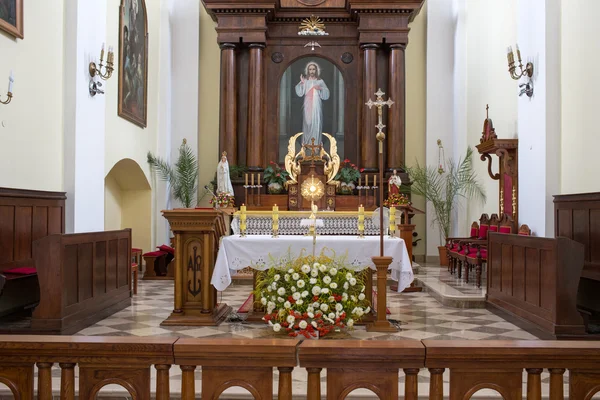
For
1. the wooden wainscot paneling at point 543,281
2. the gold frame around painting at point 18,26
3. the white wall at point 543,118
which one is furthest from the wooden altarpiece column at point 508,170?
the gold frame around painting at point 18,26

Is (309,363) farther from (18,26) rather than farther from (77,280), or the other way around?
(18,26)

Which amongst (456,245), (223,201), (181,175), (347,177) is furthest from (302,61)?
(456,245)

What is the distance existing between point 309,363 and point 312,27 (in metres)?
11.3

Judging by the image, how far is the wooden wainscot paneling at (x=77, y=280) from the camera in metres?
5.71

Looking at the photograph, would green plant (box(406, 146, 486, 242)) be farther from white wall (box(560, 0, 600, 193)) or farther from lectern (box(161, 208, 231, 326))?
lectern (box(161, 208, 231, 326))

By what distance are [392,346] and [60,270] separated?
4500 millimetres

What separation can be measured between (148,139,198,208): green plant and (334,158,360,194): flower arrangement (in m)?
3.11

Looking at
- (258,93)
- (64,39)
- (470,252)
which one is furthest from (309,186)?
(64,39)

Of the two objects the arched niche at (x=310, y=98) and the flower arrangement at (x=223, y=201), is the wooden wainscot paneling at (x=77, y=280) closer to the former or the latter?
the flower arrangement at (x=223, y=201)

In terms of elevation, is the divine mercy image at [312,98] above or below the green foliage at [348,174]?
above

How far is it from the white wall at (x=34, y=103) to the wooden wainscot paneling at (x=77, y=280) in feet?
3.78

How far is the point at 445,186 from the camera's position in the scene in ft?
44.3

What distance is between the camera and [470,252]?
31.0 ft

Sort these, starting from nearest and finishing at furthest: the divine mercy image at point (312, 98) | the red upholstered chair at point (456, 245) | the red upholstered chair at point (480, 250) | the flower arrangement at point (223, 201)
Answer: the red upholstered chair at point (480, 250) < the red upholstered chair at point (456, 245) < the flower arrangement at point (223, 201) < the divine mercy image at point (312, 98)
